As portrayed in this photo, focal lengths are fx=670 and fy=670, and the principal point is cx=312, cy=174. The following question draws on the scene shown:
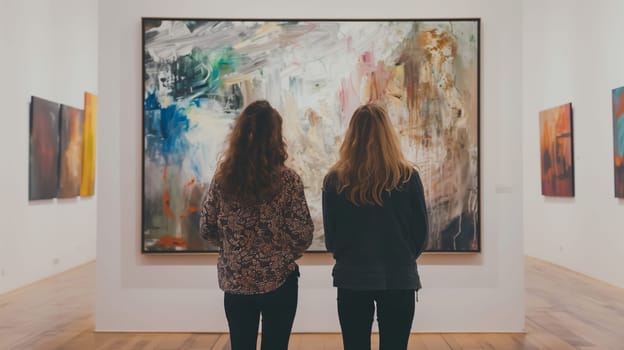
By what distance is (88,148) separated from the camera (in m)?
13.0

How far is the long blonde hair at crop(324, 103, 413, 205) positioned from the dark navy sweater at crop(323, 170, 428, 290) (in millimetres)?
43

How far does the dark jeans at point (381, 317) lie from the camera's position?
3.46m

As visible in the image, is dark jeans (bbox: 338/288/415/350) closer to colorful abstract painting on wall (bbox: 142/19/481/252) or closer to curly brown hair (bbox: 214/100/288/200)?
curly brown hair (bbox: 214/100/288/200)

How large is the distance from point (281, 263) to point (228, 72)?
12.1 ft

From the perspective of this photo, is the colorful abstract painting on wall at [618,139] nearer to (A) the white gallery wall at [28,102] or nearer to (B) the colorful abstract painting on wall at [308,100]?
(B) the colorful abstract painting on wall at [308,100]

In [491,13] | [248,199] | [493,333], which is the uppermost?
[491,13]

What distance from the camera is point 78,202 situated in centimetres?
1266

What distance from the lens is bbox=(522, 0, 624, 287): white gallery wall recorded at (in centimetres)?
1022

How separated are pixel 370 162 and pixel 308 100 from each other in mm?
3354

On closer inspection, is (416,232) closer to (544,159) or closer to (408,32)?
(408,32)

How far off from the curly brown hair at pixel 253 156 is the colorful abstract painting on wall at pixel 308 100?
332cm

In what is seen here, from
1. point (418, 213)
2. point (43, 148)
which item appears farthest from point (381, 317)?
point (43, 148)

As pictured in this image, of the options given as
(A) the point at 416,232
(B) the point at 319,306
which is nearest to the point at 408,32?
(B) the point at 319,306

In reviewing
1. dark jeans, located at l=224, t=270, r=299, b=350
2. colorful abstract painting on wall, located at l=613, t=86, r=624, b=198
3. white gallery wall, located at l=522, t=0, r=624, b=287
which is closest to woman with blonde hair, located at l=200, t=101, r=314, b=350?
dark jeans, located at l=224, t=270, r=299, b=350
